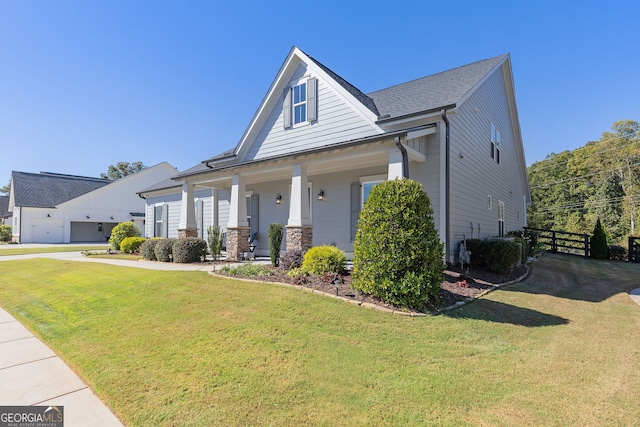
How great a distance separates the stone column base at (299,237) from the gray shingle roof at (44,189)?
113ft

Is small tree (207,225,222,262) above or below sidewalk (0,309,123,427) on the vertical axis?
above

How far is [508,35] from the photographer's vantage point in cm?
1369

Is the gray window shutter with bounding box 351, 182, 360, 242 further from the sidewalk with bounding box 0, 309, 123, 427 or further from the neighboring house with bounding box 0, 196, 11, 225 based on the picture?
the neighboring house with bounding box 0, 196, 11, 225

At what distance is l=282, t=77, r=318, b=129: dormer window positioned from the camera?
10828 millimetres

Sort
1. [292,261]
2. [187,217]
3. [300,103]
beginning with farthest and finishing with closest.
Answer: [187,217] → [300,103] → [292,261]

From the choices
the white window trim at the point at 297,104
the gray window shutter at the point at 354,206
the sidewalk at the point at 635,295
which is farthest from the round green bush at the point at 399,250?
the white window trim at the point at 297,104

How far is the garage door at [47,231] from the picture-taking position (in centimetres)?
3017

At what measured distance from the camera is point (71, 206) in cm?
3192

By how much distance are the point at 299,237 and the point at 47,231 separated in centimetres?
3503

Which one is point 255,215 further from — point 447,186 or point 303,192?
point 447,186

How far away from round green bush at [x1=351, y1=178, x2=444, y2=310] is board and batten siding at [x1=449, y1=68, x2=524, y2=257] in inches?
151

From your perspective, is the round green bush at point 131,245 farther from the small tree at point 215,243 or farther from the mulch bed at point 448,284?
the mulch bed at point 448,284

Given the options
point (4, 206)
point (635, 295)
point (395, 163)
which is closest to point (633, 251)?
point (635, 295)

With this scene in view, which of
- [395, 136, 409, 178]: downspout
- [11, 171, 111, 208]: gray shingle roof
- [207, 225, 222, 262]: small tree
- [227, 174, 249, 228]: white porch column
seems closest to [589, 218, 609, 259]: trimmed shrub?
[395, 136, 409, 178]: downspout
